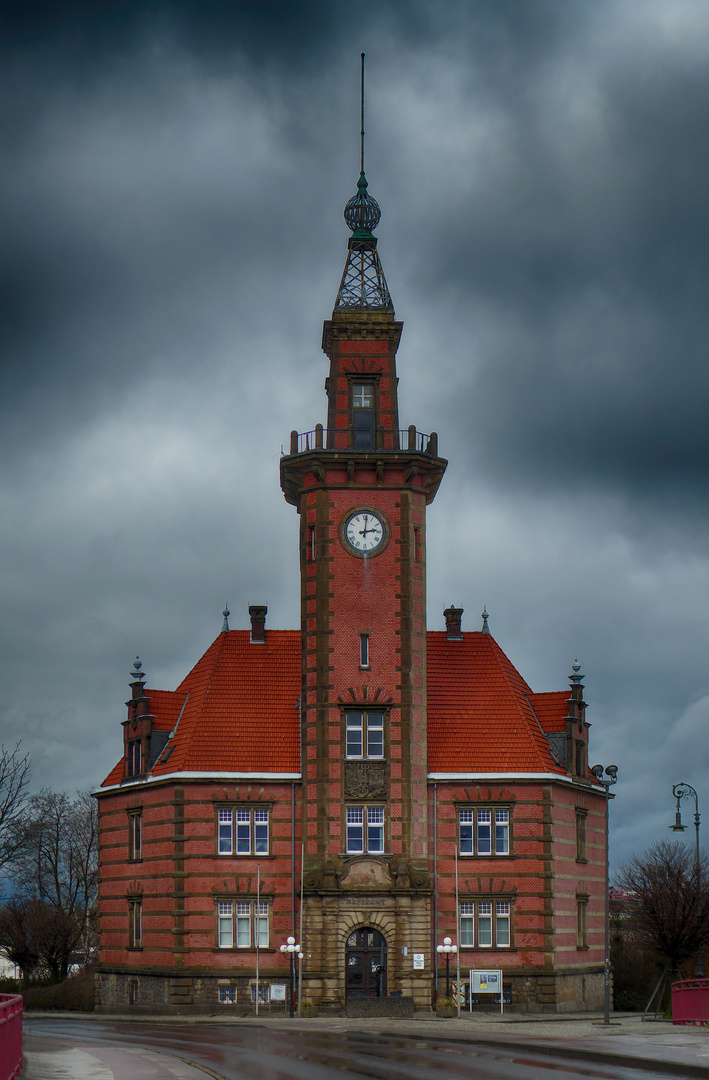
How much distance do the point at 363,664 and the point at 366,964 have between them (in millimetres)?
11817

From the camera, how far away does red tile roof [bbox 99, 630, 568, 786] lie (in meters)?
58.6

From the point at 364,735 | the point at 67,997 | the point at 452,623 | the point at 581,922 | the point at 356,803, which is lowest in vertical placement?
the point at 67,997

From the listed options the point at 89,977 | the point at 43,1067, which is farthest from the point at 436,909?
the point at 43,1067

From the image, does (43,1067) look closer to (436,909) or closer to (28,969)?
(436,909)

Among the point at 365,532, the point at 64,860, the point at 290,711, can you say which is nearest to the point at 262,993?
the point at 290,711

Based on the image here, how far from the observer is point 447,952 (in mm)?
55812

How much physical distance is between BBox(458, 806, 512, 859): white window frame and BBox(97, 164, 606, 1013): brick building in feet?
0.22

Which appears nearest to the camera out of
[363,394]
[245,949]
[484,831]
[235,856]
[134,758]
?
[245,949]

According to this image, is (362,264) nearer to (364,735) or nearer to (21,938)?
(364,735)

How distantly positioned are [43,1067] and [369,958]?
2784 centimetres

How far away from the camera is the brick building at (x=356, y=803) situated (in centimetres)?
5578

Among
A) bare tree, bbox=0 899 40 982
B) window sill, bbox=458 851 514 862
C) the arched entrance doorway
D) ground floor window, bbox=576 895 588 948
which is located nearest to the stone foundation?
the arched entrance doorway

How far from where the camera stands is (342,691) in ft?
188

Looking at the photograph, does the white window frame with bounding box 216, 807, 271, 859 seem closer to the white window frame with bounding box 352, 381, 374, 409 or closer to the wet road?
the wet road
